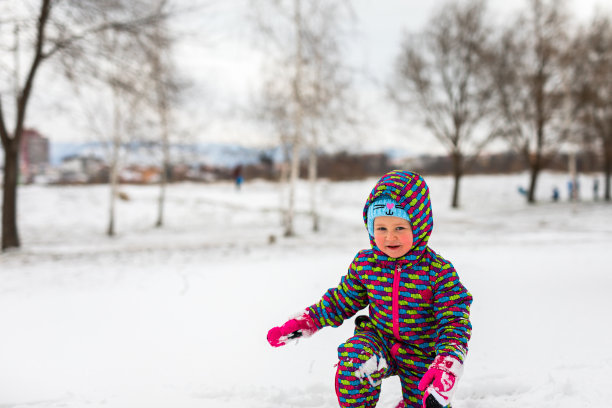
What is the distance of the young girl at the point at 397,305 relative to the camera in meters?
1.77

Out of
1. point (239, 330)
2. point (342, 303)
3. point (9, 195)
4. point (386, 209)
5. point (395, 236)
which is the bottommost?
point (239, 330)

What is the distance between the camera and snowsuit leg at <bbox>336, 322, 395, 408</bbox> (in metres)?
1.76

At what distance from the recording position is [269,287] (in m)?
5.05

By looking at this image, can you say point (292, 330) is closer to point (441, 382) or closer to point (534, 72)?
point (441, 382)

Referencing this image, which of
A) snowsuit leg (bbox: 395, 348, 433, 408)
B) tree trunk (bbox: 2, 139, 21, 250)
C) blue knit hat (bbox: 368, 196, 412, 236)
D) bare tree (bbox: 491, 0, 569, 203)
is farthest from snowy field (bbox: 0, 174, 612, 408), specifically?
bare tree (bbox: 491, 0, 569, 203)

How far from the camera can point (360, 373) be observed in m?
1.75

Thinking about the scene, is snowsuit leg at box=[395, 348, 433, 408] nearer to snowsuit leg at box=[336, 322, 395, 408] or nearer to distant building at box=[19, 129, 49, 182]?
snowsuit leg at box=[336, 322, 395, 408]

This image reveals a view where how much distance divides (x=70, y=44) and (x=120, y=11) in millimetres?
1251

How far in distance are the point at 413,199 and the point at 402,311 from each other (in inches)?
21.1

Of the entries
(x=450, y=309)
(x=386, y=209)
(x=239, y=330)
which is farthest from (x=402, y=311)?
(x=239, y=330)

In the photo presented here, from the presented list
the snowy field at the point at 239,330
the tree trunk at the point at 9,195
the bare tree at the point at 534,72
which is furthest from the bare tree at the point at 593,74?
the tree trunk at the point at 9,195

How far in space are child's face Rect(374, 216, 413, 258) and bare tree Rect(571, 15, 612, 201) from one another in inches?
843

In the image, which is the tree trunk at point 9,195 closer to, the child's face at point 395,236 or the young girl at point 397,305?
the young girl at point 397,305

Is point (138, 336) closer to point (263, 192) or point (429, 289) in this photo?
point (429, 289)
